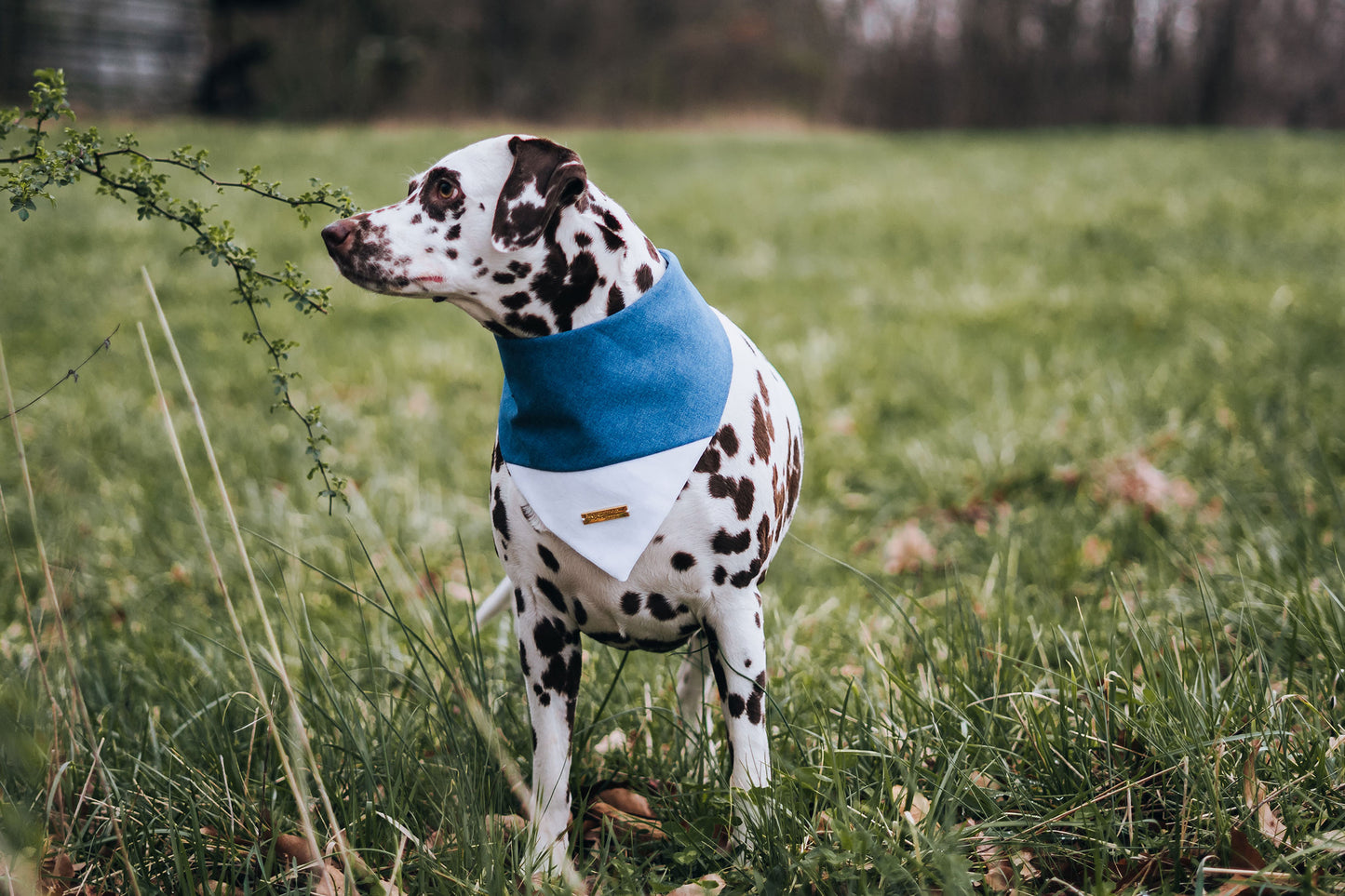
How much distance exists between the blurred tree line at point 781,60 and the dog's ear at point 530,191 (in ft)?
71.0

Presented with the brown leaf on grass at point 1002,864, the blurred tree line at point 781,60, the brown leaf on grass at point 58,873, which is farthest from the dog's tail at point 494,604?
the blurred tree line at point 781,60

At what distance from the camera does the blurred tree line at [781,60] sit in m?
21.0

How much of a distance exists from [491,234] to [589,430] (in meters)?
0.38

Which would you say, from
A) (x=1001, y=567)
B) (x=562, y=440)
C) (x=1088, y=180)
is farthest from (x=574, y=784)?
(x=1088, y=180)

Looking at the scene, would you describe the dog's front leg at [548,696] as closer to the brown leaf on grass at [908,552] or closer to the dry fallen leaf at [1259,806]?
the dry fallen leaf at [1259,806]

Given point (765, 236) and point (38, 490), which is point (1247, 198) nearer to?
point (765, 236)

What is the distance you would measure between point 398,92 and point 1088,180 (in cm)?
1691

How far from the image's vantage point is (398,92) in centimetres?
2256

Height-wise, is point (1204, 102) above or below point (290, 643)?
above

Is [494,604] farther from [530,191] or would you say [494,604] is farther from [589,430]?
[530,191]

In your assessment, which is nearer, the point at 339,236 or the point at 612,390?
the point at 339,236

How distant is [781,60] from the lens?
2725 centimetres

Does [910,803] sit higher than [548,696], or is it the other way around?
[548,696]

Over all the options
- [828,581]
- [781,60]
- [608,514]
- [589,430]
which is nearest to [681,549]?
[608,514]
